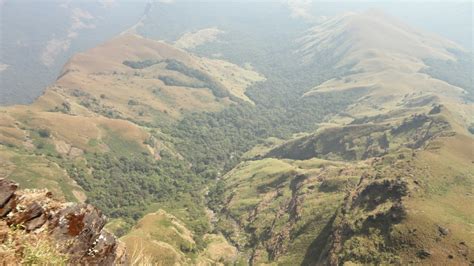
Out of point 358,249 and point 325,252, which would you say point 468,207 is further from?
point 325,252

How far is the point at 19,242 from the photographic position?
59.5ft

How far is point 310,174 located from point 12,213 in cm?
18084

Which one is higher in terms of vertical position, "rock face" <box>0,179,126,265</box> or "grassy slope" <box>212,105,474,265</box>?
"rock face" <box>0,179,126,265</box>

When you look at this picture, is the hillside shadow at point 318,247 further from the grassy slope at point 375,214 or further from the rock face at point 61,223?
the rock face at point 61,223

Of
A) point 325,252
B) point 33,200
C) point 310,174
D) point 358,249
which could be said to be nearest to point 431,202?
point 358,249

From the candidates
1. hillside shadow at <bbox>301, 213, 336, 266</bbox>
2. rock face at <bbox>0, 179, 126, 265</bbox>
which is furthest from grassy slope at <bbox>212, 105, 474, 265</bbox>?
rock face at <bbox>0, 179, 126, 265</bbox>

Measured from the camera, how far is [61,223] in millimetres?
23656

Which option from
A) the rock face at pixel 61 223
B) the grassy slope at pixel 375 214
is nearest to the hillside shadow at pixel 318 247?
the grassy slope at pixel 375 214

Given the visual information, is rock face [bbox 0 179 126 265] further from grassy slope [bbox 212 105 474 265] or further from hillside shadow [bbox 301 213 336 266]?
hillside shadow [bbox 301 213 336 266]

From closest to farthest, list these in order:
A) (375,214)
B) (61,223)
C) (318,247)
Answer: (61,223) < (375,214) < (318,247)

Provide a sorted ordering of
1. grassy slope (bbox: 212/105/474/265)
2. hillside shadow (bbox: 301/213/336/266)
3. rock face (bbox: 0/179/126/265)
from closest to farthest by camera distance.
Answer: rock face (bbox: 0/179/126/265) < grassy slope (bbox: 212/105/474/265) < hillside shadow (bbox: 301/213/336/266)

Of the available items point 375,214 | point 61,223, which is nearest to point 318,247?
point 375,214

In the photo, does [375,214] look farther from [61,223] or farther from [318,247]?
[61,223]

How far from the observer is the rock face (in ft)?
70.0
